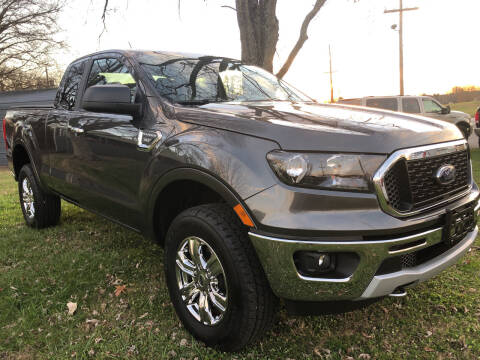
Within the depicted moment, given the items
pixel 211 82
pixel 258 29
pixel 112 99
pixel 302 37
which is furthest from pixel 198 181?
pixel 302 37

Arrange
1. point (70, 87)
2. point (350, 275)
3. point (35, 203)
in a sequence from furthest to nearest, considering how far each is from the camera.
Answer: point (35, 203), point (70, 87), point (350, 275)

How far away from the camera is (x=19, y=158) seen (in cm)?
503

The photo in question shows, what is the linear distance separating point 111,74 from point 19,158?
7.95 ft

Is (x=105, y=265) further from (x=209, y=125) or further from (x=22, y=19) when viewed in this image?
(x=22, y=19)

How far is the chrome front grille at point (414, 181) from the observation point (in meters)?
1.82

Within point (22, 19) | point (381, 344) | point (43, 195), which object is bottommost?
point (381, 344)

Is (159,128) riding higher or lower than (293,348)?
higher

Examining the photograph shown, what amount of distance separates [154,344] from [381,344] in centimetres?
137

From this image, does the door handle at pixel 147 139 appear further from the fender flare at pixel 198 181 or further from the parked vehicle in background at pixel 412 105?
the parked vehicle in background at pixel 412 105

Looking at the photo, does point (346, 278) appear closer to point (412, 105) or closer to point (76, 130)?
point (76, 130)

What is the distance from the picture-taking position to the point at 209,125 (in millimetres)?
2275

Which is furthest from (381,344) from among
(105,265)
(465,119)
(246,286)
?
(465,119)

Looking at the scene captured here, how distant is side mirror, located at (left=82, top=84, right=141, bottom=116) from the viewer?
2633 millimetres

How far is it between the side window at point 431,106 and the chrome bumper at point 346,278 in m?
13.0
